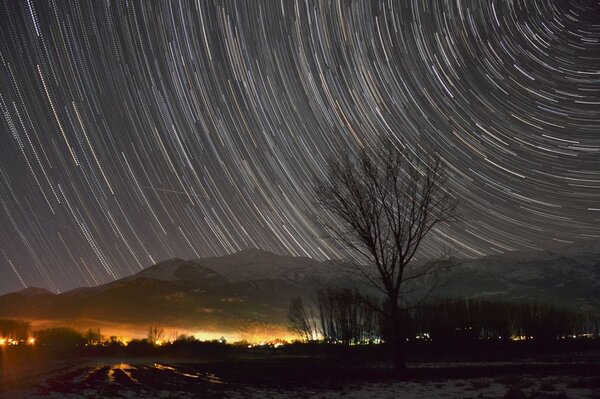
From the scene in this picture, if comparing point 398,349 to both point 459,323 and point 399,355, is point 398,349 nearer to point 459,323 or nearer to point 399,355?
point 399,355

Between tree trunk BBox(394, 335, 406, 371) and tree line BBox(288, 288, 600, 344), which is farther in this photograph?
tree line BBox(288, 288, 600, 344)

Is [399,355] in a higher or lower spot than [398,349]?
lower

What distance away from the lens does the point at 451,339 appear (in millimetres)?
98125

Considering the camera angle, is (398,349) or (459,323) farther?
(459,323)

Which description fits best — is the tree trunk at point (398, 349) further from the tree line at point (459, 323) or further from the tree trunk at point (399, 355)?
the tree line at point (459, 323)

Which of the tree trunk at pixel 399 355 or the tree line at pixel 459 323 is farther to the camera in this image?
the tree line at pixel 459 323

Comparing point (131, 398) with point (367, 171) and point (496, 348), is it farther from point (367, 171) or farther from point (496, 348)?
point (496, 348)

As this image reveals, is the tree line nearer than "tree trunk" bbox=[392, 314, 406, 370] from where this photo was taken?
No

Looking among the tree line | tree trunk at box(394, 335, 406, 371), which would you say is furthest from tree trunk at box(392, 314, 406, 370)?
the tree line

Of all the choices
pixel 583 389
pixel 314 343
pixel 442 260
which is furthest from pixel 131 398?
pixel 314 343

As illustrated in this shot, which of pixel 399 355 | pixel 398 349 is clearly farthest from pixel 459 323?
pixel 399 355

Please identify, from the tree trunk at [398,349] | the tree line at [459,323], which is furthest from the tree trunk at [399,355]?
the tree line at [459,323]

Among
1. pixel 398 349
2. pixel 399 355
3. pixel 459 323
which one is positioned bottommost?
pixel 459 323

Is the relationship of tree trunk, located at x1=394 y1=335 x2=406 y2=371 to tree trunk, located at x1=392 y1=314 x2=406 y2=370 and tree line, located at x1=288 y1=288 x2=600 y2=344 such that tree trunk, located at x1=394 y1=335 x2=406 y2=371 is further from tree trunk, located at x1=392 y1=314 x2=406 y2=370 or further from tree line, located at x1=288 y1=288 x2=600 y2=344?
tree line, located at x1=288 y1=288 x2=600 y2=344
